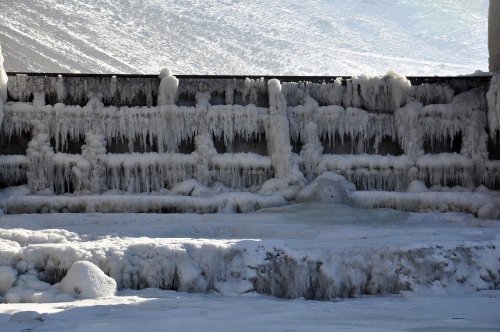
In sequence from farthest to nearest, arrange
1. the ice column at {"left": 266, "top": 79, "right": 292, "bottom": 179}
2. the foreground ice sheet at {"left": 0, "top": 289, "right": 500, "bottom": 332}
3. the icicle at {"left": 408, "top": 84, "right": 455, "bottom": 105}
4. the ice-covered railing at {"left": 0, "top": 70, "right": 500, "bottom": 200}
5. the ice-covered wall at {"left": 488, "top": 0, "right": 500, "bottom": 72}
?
the ice-covered wall at {"left": 488, "top": 0, "right": 500, "bottom": 72} < the icicle at {"left": 408, "top": 84, "right": 455, "bottom": 105} < the ice column at {"left": 266, "top": 79, "right": 292, "bottom": 179} < the ice-covered railing at {"left": 0, "top": 70, "right": 500, "bottom": 200} < the foreground ice sheet at {"left": 0, "top": 289, "right": 500, "bottom": 332}

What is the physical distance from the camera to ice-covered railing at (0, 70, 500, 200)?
18188mm

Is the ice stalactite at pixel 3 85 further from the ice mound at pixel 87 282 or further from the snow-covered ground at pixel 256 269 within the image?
the ice mound at pixel 87 282

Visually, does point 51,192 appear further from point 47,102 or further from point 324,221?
point 324,221

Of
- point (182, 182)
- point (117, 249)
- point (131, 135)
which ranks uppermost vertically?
point (131, 135)

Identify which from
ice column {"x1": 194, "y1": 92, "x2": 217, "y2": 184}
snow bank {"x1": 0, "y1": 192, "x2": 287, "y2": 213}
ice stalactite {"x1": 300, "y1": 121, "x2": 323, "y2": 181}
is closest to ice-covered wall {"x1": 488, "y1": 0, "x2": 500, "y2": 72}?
ice stalactite {"x1": 300, "y1": 121, "x2": 323, "y2": 181}

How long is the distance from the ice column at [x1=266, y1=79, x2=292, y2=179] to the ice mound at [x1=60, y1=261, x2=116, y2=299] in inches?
275

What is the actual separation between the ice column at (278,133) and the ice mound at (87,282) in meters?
6.99

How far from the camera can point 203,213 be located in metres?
17.3

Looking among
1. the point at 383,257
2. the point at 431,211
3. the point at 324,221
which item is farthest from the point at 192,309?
the point at 431,211

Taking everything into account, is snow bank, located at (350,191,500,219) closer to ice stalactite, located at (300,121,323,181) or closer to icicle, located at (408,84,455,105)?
ice stalactite, located at (300,121,323,181)

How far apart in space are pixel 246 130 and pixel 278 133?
2.71 ft

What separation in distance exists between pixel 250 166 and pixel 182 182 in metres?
1.72

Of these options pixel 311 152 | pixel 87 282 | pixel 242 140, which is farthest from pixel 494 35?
pixel 87 282

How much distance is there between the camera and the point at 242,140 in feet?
62.3
